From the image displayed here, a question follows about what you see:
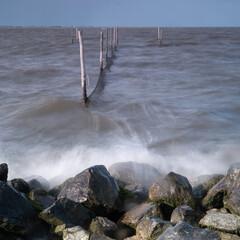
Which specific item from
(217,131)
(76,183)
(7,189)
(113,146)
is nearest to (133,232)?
(76,183)

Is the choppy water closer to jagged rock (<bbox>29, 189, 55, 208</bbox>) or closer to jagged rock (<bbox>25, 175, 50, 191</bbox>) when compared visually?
jagged rock (<bbox>25, 175, 50, 191</bbox>)

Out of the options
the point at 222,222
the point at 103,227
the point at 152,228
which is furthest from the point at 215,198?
the point at 103,227

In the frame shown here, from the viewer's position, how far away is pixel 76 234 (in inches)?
142

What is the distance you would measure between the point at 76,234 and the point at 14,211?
0.79m

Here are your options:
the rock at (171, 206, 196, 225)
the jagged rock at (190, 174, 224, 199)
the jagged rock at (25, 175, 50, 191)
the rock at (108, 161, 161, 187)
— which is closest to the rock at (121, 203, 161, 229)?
the rock at (171, 206, 196, 225)

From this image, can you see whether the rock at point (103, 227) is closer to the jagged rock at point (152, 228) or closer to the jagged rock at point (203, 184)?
the jagged rock at point (152, 228)

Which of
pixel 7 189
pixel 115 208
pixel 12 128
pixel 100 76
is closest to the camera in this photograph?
pixel 7 189

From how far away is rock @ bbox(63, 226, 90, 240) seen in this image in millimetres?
3552

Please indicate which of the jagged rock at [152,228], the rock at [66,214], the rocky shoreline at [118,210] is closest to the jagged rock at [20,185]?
the rocky shoreline at [118,210]

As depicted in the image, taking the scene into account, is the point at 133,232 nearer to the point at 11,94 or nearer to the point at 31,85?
the point at 11,94

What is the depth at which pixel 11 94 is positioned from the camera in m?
13.7

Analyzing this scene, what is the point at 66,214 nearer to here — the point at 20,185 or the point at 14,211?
the point at 14,211

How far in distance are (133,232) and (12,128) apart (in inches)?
271

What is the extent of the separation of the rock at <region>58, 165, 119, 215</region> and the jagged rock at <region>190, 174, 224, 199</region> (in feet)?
4.41
